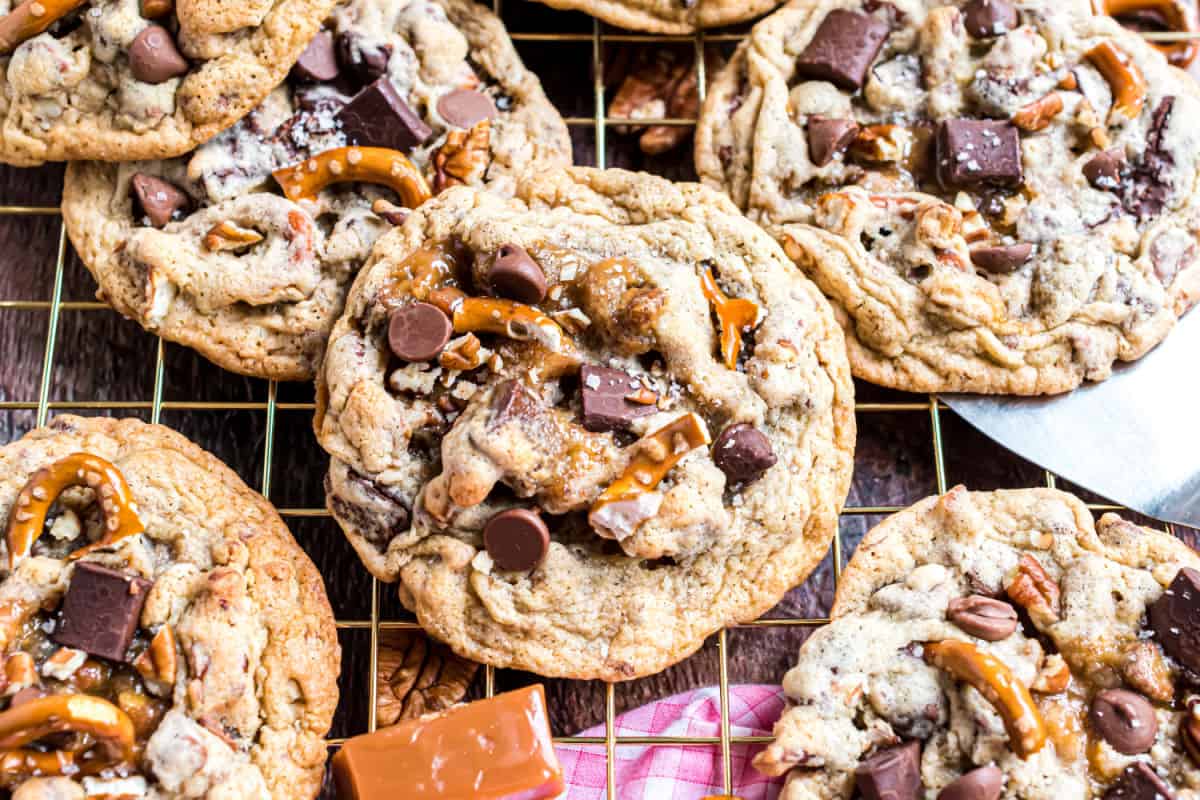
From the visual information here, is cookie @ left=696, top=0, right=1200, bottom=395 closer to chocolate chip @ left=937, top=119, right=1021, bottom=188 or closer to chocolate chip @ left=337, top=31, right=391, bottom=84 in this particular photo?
chocolate chip @ left=937, top=119, right=1021, bottom=188

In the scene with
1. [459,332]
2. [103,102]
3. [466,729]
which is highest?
[103,102]

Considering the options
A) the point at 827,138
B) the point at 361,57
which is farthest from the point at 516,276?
the point at 827,138

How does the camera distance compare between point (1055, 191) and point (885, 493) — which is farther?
point (885, 493)

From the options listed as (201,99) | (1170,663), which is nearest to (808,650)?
(1170,663)

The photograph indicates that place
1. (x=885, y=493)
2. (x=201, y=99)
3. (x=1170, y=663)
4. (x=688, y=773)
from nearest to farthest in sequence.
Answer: (x=1170, y=663), (x=201, y=99), (x=688, y=773), (x=885, y=493)

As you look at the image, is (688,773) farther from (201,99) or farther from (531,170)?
(201,99)

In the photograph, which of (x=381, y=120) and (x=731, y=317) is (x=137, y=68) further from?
(x=731, y=317)

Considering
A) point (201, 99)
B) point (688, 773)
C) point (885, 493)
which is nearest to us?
point (201, 99)
